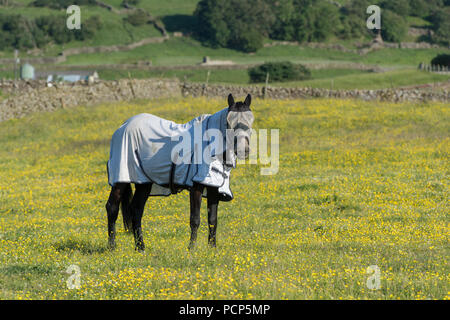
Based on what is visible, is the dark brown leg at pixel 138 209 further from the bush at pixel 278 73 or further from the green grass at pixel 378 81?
the bush at pixel 278 73

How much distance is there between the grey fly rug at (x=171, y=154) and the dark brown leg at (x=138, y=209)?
0.27 m

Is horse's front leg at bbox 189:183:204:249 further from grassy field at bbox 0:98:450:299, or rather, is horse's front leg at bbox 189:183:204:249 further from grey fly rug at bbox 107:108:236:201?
grassy field at bbox 0:98:450:299

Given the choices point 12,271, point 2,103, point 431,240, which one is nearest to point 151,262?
point 12,271

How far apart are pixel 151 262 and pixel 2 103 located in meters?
33.0

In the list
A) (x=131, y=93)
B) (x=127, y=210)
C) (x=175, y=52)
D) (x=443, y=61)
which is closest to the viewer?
(x=127, y=210)

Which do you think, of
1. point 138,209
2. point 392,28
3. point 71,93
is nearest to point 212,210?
point 138,209

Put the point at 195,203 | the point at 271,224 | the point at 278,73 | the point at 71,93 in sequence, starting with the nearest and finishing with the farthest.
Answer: the point at 195,203 → the point at 271,224 → the point at 71,93 → the point at 278,73

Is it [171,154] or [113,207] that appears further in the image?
[113,207]

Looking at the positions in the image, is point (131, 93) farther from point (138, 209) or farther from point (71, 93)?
point (138, 209)

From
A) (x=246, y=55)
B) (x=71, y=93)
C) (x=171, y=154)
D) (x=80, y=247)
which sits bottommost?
(x=80, y=247)

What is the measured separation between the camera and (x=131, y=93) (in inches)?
1766

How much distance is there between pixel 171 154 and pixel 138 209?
139cm

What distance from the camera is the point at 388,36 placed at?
405ft
